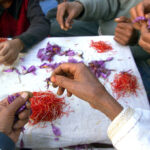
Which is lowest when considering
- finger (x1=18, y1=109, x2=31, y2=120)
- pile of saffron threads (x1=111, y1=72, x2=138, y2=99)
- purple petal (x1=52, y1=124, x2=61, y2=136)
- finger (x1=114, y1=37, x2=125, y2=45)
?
purple petal (x1=52, y1=124, x2=61, y2=136)

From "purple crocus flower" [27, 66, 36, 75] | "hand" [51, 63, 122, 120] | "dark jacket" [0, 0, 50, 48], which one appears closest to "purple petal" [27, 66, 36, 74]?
"purple crocus flower" [27, 66, 36, 75]

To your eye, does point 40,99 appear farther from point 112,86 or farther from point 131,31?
point 131,31

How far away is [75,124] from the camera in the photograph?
0.79 m

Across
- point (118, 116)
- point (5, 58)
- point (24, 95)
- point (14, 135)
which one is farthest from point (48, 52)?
point (118, 116)

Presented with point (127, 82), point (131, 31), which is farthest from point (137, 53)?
point (127, 82)

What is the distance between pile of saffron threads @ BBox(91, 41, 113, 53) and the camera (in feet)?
3.85

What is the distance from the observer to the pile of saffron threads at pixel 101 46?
117 centimetres

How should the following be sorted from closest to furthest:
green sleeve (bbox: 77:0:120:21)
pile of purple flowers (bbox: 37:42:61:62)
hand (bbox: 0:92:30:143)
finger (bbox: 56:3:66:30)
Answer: hand (bbox: 0:92:30:143) → pile of purple flowers (bbox: 37:42:61:62) → finger (bbox: 56:3:66:30) → green sleeve (bbox: 77:0:120:21)

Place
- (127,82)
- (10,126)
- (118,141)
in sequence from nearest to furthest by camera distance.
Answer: (118,141) → (10,126) → (127,82)

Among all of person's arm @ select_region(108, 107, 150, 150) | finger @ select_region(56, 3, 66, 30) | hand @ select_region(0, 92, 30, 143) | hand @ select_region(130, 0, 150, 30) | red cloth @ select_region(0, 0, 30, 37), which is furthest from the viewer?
red cloth @ select_region(0, 0, 30, 37)

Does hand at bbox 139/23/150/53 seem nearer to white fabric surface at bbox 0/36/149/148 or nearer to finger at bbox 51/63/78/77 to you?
white fabric surface at bbox 0/36/149/148

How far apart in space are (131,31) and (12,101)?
94cm

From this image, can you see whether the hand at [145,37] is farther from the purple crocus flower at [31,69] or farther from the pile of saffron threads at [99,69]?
the purple crocus flower at [31,69]

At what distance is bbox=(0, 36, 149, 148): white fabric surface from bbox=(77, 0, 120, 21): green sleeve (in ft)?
1.26
